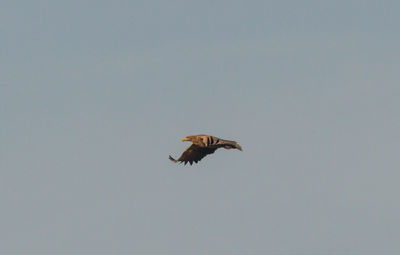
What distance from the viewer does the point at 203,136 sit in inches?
3585

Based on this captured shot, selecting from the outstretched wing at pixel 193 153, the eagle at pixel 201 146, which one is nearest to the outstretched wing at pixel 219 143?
the eagle at pixel 201 146

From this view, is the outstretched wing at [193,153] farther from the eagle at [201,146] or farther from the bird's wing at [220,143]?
the bird's wing at [220,143]

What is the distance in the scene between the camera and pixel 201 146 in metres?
94.4

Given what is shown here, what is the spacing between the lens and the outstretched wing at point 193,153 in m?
96.4

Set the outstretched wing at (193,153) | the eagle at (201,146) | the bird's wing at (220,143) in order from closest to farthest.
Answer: the bird's wing at (220,143)
the eagle at (201,146)
the outstretched wing at (193,153)

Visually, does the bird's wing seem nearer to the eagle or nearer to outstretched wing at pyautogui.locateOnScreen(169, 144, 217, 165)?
the eagle

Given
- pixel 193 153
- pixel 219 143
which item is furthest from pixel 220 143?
pixel 193 153

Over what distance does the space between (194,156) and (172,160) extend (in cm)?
319

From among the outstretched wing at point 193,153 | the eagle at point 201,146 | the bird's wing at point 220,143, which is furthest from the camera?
the outstretched wing at point 193,153

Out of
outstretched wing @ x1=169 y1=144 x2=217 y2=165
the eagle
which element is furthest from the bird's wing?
outstretched wing @ x1=169 y1=144 x2=217 y2=165

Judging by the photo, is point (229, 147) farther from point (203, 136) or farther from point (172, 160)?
point (172, 160)

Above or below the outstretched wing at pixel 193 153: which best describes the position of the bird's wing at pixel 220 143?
below

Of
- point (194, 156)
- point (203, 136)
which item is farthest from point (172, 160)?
point (203, 136)

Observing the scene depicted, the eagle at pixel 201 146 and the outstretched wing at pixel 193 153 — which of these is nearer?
the eagle at pixel 201 146
